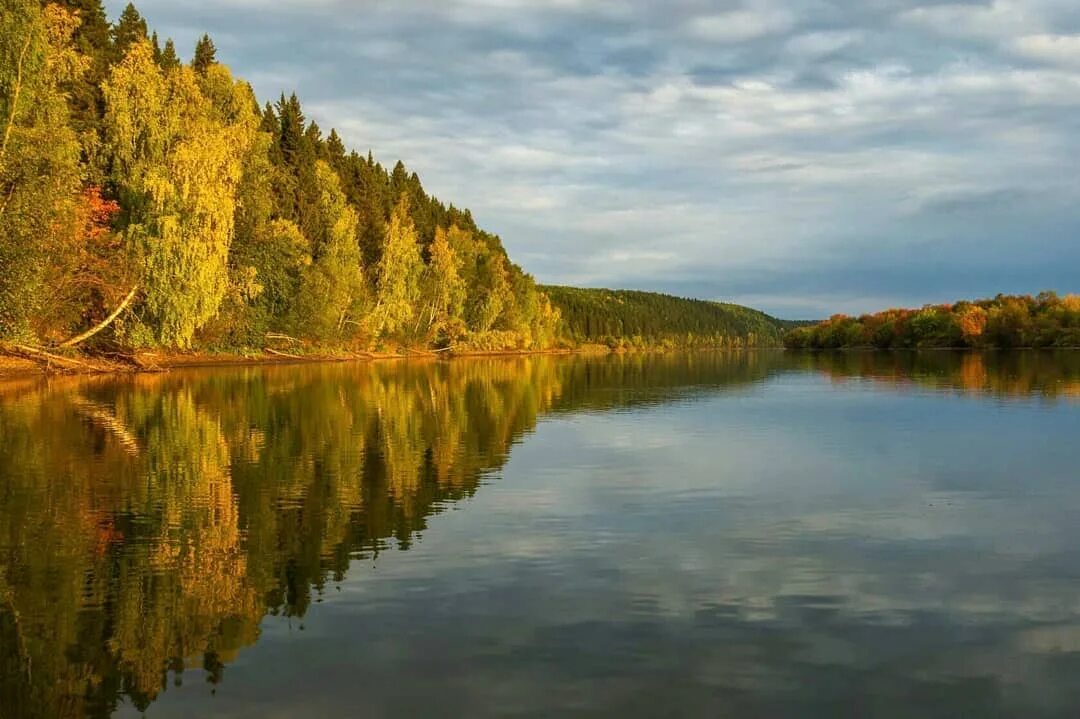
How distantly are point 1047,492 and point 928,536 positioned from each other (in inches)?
208

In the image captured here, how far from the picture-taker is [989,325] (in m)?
162

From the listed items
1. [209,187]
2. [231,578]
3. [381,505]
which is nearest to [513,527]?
[381,505]

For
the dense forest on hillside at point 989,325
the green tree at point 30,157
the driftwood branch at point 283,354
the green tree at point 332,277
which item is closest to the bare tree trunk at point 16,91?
the green tree at point 30,157

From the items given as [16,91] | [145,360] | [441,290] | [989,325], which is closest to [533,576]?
[16,91]

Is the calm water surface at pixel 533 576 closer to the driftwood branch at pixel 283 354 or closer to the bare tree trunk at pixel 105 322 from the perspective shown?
the bare tree trunk at pixel 105 322

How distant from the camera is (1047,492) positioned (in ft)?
55.9

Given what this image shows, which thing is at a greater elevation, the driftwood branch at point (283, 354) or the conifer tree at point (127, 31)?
the conifer tree at point (127, 31)

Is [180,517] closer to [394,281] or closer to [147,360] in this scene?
[147,360]

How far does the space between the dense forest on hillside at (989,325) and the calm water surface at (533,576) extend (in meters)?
148

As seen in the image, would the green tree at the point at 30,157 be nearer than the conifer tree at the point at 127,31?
Yes

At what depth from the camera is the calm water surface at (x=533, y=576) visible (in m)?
7.90

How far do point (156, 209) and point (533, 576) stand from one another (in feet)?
156

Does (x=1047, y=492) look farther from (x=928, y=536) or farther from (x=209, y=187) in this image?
(x=209, y=187)

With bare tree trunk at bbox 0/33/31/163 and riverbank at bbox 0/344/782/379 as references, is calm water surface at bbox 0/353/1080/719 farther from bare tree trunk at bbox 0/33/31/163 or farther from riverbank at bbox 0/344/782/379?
riverbank at bbox 0/344/782/379
